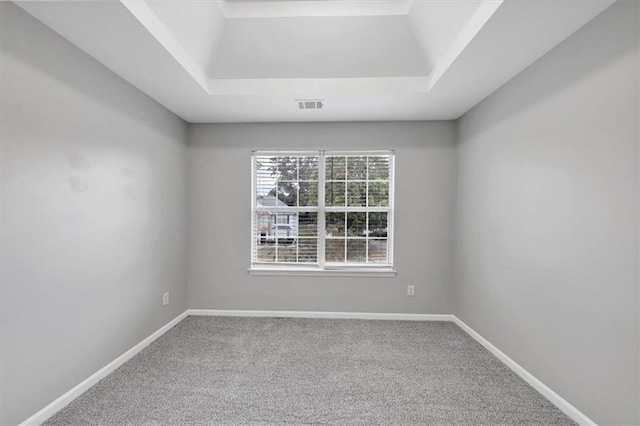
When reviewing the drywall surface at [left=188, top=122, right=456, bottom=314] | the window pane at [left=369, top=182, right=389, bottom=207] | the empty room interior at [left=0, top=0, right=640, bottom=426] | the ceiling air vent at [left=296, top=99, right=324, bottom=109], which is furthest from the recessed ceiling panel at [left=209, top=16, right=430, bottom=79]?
the window pane at [left=369, top=182, right=389, bottom=207]

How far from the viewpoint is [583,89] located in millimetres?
1773

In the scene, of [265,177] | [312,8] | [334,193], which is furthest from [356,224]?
[312,8]

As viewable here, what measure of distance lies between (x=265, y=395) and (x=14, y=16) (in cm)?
271

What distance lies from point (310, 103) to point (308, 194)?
114 cm

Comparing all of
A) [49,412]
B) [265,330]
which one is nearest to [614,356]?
[265,330]

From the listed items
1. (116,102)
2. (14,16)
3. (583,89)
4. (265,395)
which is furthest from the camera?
(116,102)

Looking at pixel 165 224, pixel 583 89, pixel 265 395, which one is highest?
pixel 583 89

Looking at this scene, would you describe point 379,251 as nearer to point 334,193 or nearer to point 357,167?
point 334,193

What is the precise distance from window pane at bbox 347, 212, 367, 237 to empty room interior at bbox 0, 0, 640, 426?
0.7 inches

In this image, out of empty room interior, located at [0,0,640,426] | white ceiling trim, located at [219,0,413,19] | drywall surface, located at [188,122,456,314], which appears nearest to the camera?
empty room interior, located at [0,0,640,426]

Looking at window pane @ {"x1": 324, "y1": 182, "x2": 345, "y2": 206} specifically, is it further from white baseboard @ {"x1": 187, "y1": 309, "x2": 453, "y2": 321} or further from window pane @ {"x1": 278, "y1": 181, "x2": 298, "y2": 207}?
white baseboard @ {"x1": 187, "y1": 309, "x2": 453, "y2": 321}

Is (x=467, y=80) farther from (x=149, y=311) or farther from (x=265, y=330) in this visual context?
(x=149, y=311)

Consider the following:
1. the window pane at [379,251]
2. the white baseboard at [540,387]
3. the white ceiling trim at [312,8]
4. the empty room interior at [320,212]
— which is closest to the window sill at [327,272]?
the empty room interior at [320,212]

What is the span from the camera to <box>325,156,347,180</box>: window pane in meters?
3.66
